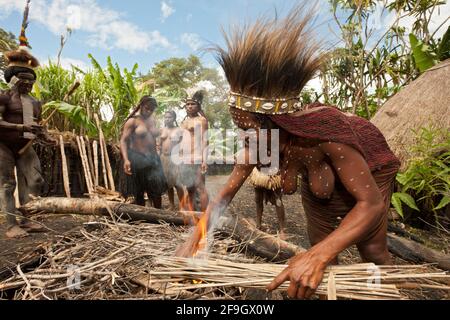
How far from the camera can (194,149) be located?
592 centimetres

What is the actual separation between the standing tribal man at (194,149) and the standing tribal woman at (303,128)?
425cm

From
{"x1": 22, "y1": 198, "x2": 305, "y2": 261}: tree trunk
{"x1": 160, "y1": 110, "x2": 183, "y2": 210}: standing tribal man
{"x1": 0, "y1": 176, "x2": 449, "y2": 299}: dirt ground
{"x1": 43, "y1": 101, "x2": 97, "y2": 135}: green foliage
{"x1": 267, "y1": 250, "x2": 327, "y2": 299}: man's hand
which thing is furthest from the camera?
{"x1": 43, "y1": 101, "x2": 97, "y2": 135}: green foliage

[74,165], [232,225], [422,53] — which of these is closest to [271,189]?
[232,225]

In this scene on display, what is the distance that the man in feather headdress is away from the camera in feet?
13.3

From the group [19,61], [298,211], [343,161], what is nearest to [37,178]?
[19,61]

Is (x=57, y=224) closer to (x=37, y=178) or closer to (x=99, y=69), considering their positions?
(x=37, y=178)

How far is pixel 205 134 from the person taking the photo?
571 cm

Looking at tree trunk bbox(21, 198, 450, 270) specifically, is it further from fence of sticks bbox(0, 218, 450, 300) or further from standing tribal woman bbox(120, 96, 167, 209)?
standing tribal woman bbox(120, 96, 167, 209)

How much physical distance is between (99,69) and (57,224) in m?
5.66

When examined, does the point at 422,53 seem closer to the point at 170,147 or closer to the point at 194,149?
the point at 194,149

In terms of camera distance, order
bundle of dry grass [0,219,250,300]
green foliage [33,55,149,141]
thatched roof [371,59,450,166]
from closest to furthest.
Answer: bundle of dry grass [0,219,250,300]
thatched roof [371,59,450,166]
green foliage [33,55,149,141]

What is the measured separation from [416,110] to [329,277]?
5.59m

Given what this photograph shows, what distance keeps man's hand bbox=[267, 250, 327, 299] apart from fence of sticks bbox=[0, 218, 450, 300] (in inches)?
6.2

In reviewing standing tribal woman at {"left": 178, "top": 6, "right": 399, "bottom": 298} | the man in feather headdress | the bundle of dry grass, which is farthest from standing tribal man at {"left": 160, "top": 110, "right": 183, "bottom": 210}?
standing tribal woman at {"left": 178, "top": 6, "right": 399, "bottom": 298}
